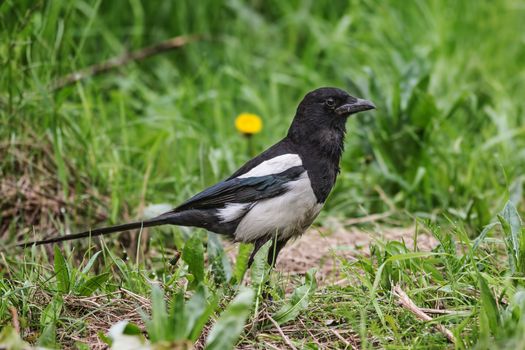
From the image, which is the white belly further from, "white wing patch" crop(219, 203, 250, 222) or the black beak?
the black beak

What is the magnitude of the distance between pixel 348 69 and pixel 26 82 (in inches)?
103

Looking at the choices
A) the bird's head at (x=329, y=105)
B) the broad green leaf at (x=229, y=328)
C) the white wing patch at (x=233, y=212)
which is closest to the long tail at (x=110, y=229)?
the white wing patch at (x=233, y=212)

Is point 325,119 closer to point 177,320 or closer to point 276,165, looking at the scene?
point 276,165

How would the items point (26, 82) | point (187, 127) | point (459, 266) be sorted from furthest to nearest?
point (187, 127) < point (26, 82) < point (459, 266)

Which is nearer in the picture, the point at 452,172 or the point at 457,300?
the point at 457,300

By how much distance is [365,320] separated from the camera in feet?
9.69

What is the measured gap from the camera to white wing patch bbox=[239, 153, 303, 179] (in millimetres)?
3746

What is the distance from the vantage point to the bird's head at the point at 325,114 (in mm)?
3973

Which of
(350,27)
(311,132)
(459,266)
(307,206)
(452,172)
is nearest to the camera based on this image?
(459,266)

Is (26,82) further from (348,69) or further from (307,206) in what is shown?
(348,69)

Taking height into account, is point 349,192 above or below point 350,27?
below

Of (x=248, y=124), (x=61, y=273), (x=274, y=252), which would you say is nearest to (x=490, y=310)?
(x=274, y=252)

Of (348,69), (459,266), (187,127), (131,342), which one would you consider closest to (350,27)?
(348,69)

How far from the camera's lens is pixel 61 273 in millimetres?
3104
